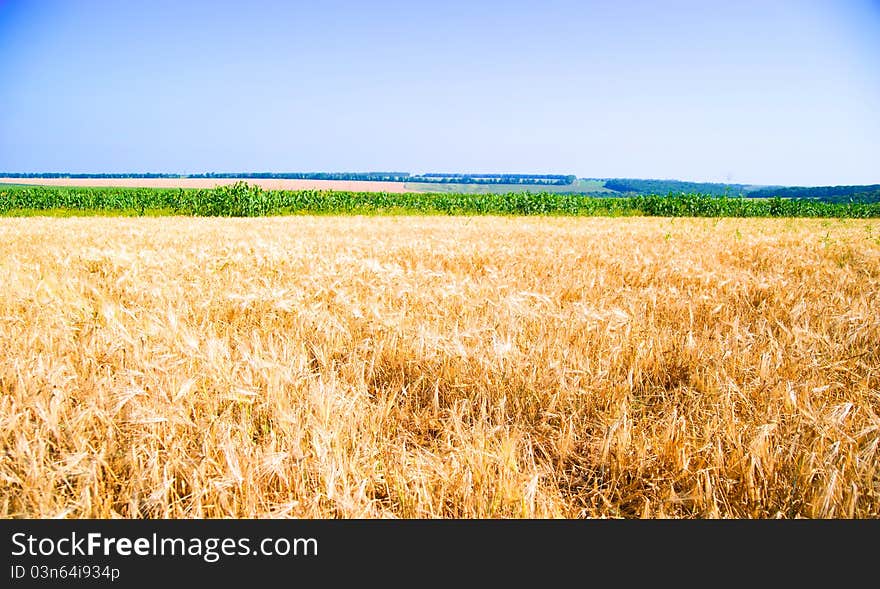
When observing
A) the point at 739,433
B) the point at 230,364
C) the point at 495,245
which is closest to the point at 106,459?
the point at 230,364

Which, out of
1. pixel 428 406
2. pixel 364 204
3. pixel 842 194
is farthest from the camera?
pixel 842 194

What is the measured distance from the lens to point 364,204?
1805 inches

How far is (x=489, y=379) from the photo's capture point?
258cm

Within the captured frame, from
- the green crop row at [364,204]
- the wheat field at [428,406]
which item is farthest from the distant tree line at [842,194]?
the wheat field at [428,406]

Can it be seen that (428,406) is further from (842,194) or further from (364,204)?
(842,194)

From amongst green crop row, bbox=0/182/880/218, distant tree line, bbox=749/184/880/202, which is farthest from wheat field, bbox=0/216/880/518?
distant tree line, bbox=749/184/880/202

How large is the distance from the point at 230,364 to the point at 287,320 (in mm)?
1227

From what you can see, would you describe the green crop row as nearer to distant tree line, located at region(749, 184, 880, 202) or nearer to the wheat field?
distant tree line, located at region(749, 184, 880, 202)

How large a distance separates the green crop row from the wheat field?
112 ft

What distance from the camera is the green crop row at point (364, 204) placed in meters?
35.8

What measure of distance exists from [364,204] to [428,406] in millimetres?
44899

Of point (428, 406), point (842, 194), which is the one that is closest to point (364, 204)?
point (428, 406)
